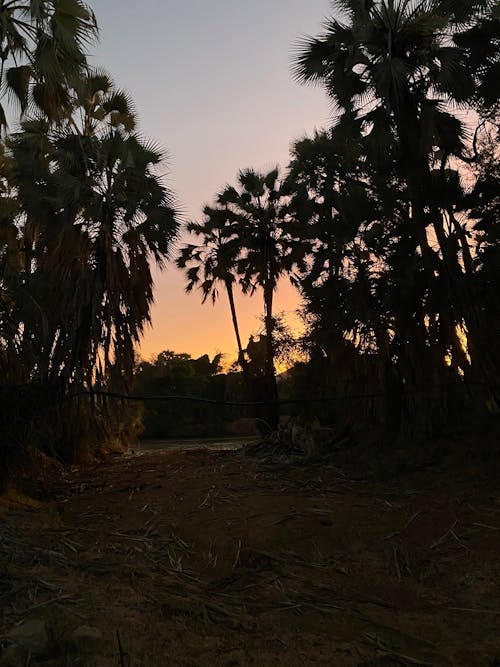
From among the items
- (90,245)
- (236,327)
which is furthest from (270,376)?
(90,245)

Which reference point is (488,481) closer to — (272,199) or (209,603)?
(209,603)

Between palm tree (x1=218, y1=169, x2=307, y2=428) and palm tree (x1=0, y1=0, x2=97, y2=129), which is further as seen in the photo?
palm tree (x1=218, y1=169, x2=307, y2=428)

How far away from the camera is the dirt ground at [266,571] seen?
366cm

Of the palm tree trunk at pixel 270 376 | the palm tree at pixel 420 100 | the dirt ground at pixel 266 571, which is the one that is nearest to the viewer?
the dirt ground at pixel 266 571

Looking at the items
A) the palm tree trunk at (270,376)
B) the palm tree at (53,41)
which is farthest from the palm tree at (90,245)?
the palm tree trunk at (270,376)

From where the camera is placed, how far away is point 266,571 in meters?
5.58

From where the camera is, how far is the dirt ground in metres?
3.66

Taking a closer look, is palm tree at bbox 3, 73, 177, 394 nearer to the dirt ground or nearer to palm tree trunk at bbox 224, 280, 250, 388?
the dirt ground

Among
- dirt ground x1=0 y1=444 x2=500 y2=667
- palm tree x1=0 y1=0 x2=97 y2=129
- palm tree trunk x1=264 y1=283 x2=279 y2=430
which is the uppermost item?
palm tree x1=0 y1=0 x2=97 y2=129

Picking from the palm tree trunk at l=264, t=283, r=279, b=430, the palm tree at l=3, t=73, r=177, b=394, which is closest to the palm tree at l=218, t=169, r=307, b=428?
the palm tree trunk at l=264, t=283, r=279, b=430

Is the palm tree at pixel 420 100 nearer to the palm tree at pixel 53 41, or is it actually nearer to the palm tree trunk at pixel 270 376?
the palm tree at pixel 53 41

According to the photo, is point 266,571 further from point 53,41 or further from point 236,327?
point 236,327

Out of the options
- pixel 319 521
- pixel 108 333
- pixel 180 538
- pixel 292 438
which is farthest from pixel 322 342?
pixel 180 538

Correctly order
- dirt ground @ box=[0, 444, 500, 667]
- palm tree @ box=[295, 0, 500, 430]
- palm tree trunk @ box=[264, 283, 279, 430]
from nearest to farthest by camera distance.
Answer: dirt ground @ box=[0, 444, 500, 667]
palm tree @ box=[295, 0, 500, 430]
palm tree trunk @ box=[264, 283, 279, 430]
